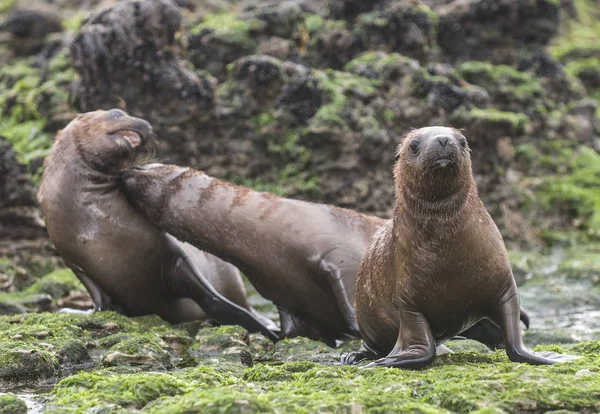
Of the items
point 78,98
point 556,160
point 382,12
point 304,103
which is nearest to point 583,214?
point 556,160

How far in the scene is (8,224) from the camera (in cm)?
1158

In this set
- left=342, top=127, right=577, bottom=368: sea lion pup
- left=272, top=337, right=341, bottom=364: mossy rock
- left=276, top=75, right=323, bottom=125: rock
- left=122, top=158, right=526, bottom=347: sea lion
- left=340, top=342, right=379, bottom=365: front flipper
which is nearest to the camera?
left=342, top=127, right=577, bottom=368: sea lion pup

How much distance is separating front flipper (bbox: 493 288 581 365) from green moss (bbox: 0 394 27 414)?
2.67 meters

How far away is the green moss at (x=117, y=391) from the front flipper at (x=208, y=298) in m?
3.48

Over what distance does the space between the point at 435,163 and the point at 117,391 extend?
211 cm

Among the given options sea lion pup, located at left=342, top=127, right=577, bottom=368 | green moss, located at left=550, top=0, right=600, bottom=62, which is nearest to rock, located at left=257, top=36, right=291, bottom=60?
sea lion pup, located at left=342, top=127, right=577, bottom=368

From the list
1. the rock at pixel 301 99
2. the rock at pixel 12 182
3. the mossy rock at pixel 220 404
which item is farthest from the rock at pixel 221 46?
the mossy rock at pixel 220 404

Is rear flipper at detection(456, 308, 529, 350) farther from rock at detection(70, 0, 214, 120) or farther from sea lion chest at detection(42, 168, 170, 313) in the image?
rock at detection(70, 0, 214, 120)

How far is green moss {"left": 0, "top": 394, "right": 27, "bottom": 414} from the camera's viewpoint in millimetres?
3984

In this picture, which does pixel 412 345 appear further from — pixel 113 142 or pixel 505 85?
pixel 505 85

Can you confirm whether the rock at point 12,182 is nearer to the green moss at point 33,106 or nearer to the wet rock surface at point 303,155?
the wet rock surface at point 303,155

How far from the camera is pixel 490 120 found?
14.9 meters

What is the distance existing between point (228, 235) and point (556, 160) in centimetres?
1291

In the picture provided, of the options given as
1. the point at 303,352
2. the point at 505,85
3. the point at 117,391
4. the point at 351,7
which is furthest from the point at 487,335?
the point at 505,85
